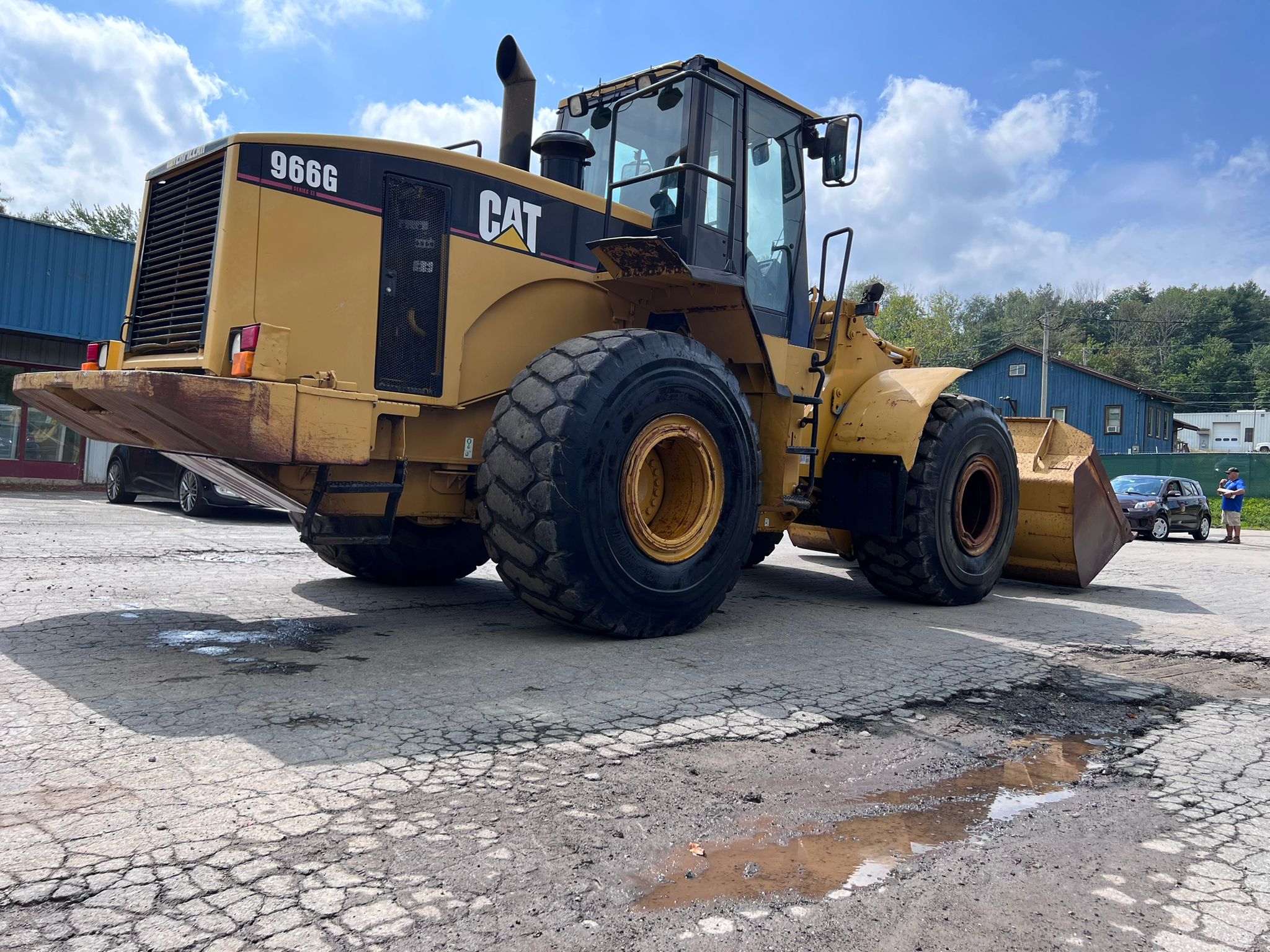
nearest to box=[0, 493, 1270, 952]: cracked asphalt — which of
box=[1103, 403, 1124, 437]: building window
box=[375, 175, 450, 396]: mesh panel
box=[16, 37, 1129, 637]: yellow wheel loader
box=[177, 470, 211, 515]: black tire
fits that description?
box=[16, 37, 1129, 637]: yellow wheel loader

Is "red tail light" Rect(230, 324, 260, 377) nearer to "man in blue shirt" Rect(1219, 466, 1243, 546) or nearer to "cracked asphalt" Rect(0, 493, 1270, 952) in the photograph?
"cracked asphalt" Rect(0, 493, 1270, 952)

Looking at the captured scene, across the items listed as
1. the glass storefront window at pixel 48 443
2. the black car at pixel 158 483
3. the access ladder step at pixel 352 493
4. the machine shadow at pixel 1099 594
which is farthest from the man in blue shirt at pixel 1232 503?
the glass storefront window at pixel 48 443

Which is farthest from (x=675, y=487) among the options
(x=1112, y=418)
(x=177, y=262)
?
(x=1112, y=418)

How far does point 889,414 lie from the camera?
6.84 meters

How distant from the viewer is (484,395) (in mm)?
5145

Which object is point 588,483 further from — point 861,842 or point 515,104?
point 515,104

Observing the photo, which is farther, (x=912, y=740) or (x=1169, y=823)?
(x=912, y=740)

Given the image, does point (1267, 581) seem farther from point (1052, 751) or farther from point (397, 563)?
point (397, 563)

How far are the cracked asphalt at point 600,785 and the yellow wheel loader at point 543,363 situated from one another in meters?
0.76

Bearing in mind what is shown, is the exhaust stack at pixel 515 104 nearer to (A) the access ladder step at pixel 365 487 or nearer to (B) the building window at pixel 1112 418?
(A) the access ladder step at pixel 365 487

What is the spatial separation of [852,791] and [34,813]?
239 cm

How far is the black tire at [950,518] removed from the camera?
6664 mm

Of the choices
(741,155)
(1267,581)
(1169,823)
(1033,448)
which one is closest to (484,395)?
(741,155)

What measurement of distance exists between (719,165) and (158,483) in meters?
11.8
